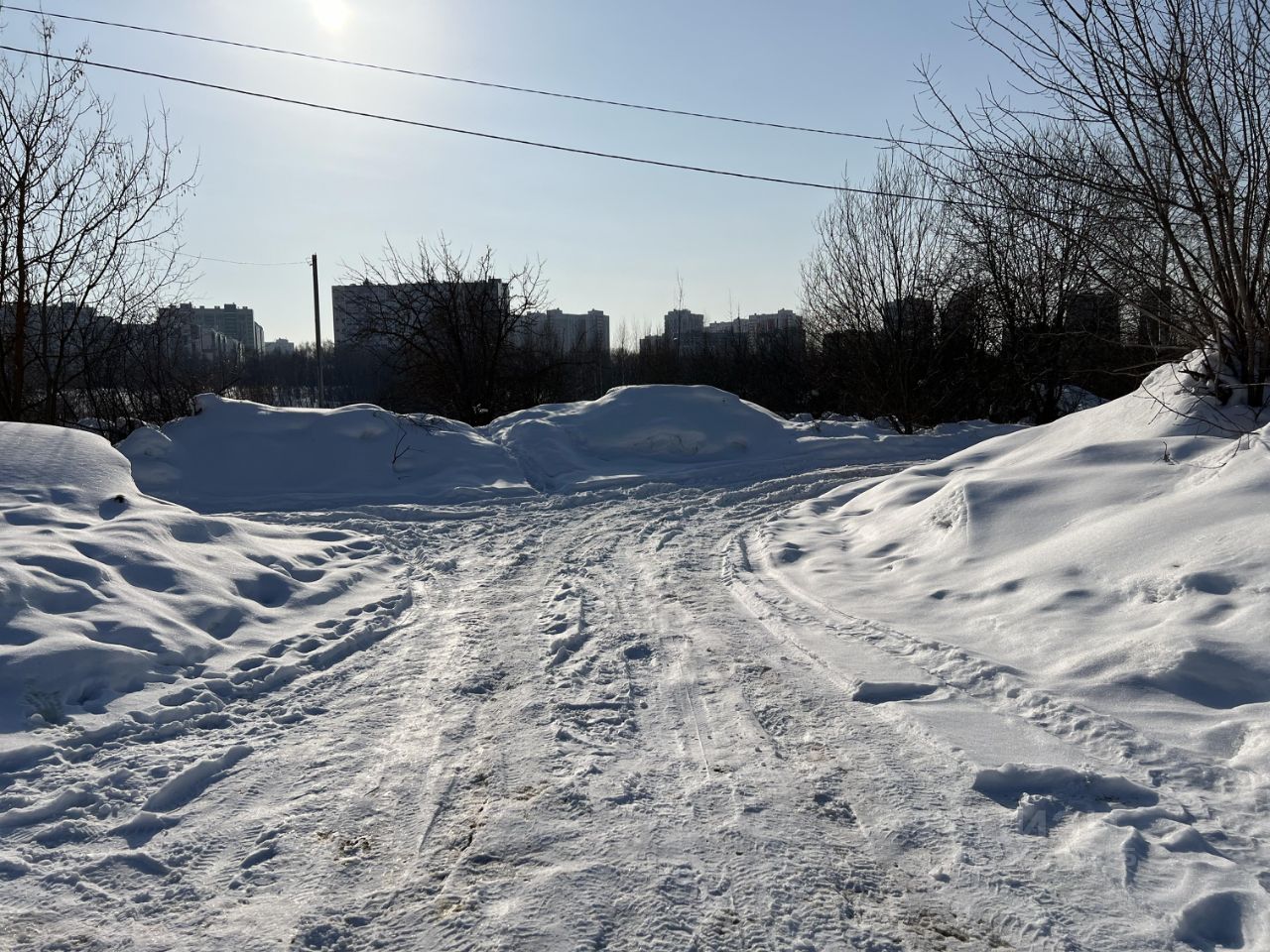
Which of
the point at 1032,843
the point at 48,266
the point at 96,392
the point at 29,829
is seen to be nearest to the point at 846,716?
the point at 1032,843

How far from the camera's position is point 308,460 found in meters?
12.7

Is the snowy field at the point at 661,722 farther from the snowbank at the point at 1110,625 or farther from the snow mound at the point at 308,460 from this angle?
the snow mound at the point at 308,460

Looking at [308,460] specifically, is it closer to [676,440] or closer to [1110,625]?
[676,440]

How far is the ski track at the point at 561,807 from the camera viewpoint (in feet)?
7.85

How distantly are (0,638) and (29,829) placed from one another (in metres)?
1.73

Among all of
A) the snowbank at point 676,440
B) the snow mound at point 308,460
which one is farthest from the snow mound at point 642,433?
the snow mound at point 308,460

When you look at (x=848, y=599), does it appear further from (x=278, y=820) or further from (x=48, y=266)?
(x=48, y=266)

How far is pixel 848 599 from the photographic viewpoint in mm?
5969

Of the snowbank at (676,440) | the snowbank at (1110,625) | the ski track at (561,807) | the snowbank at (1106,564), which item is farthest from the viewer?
the snowbank at (676,440)

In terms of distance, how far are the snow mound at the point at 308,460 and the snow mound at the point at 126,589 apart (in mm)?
3573

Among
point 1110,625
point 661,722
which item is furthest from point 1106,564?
point 661,722

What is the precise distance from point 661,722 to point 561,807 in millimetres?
906

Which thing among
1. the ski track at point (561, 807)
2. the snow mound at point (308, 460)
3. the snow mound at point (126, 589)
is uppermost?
the snow mound at point (308, 460)

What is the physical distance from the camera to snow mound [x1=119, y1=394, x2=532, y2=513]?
11.5 meters
